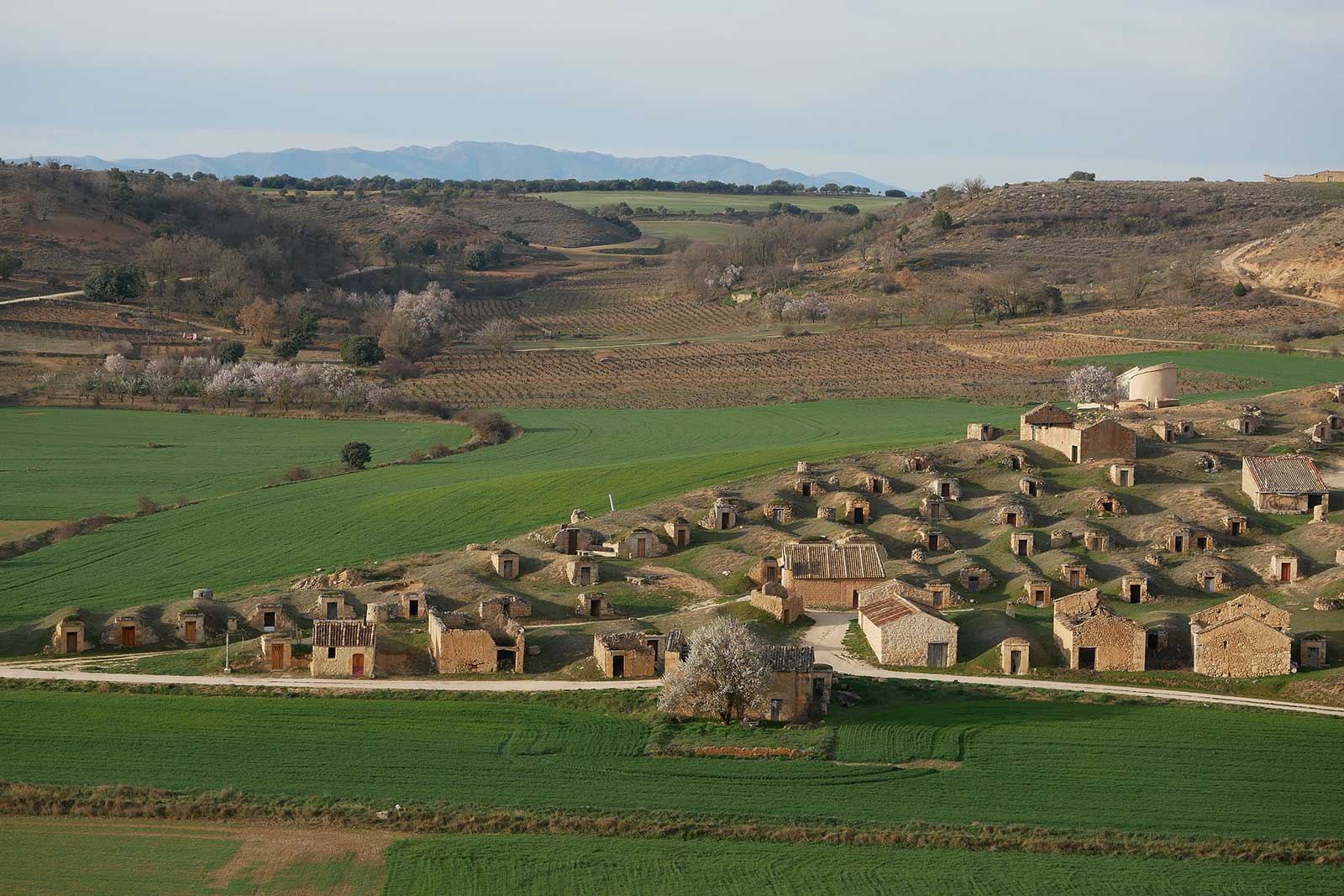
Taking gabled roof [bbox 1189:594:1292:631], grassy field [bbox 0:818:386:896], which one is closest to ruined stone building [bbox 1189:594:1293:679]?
gabled roof [bbox 1189:594:1292:631]

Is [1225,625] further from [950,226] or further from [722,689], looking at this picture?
[950,226]

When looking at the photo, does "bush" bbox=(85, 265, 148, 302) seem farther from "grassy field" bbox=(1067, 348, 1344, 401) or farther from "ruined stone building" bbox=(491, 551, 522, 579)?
"ruined stone building" bbox=(491, 551, 522, 579)

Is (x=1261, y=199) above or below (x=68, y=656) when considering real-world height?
above

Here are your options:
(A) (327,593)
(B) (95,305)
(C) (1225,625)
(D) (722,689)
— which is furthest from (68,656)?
(B) (95,305)

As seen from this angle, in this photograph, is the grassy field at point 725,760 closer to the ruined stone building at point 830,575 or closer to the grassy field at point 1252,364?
the ruined stone building at point 830,575

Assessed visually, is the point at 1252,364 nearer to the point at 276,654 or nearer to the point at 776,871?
the point at 276,654

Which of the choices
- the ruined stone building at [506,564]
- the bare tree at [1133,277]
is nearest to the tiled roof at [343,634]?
the ruined stone building at [506,564]
